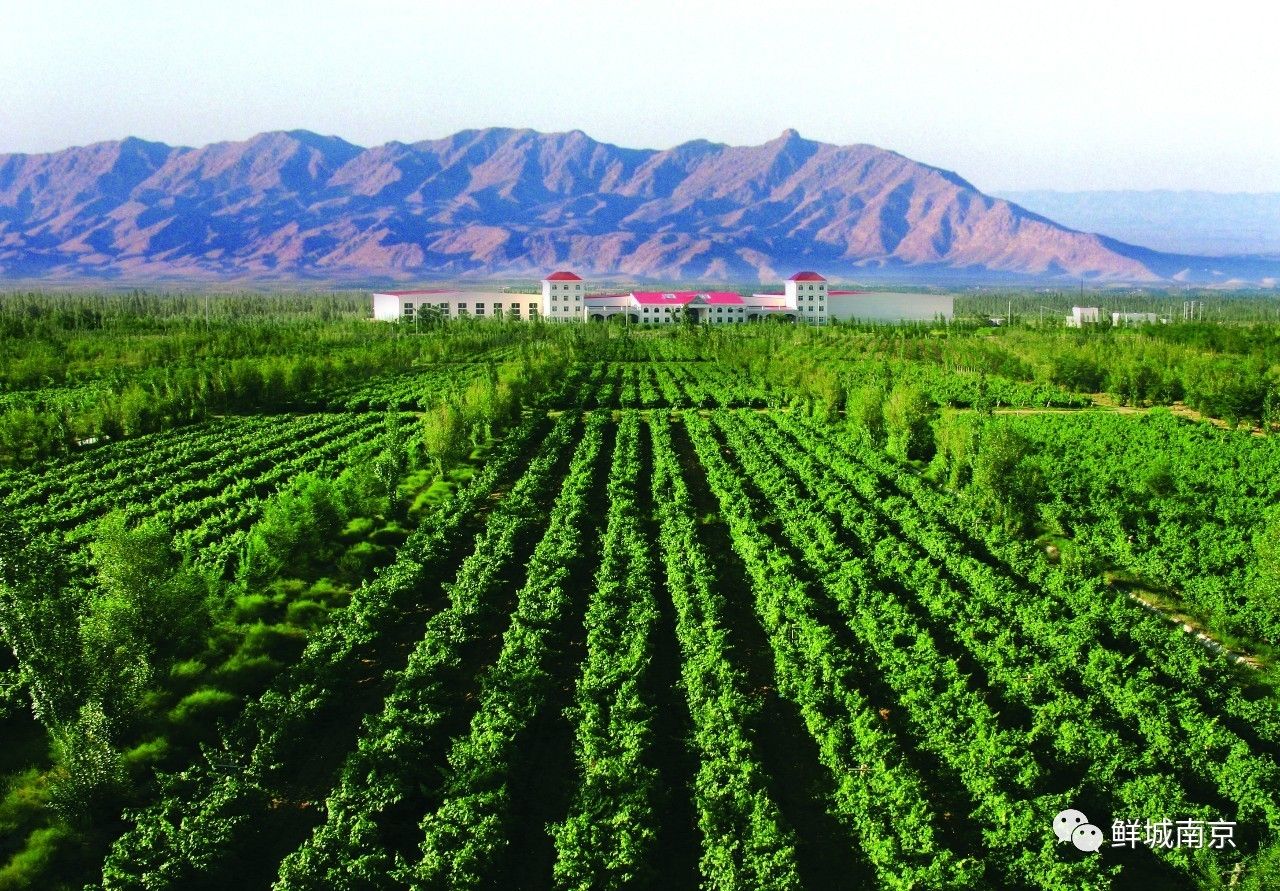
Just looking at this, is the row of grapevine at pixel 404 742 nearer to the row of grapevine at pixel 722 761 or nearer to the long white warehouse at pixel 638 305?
the row of grapevine at pixel 722 761

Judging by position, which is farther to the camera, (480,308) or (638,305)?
(480,308)

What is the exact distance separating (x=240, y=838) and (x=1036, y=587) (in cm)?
1721

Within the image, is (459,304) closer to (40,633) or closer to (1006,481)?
(1006,481)

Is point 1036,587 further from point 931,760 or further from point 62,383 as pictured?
point 62,383

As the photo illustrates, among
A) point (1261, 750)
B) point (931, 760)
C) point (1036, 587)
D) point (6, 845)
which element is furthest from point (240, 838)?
point (1036, 587)

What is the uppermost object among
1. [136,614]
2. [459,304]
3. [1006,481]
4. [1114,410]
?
[459,304]

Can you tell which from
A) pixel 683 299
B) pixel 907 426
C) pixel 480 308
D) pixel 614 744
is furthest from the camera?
pixel 480 308

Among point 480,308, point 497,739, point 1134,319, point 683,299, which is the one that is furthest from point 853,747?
point 480,308

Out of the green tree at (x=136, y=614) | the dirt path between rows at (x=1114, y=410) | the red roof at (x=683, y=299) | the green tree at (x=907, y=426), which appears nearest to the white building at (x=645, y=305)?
the red roof at (x=683, y=299)

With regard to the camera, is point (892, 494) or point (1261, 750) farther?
point (892, 494)

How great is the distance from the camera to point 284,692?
51.9ft

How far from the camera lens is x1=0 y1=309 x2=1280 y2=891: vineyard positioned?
11.8m

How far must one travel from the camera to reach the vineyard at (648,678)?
11.8 meters

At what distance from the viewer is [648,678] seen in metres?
16.6
